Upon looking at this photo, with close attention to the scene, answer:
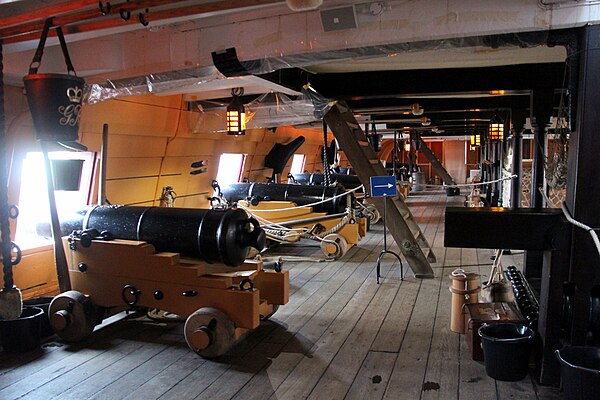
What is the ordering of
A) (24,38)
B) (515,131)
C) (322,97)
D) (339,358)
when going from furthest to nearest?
(515,131) → (322,97) → (339,358) → (24,38)

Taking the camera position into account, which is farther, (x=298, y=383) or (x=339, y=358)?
(x=339, y=358)

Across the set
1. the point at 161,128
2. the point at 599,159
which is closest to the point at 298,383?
the point at 599,159

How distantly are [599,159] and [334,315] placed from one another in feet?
7.52

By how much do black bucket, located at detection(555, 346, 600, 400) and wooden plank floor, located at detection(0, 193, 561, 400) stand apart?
0.36 m

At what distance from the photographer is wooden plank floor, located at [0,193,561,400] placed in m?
2.90

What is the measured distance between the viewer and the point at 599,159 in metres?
2.65

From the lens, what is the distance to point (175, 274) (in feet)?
11.8

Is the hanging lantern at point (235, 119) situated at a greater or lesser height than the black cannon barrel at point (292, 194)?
greater

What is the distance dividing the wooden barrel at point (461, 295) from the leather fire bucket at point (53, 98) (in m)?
2.74

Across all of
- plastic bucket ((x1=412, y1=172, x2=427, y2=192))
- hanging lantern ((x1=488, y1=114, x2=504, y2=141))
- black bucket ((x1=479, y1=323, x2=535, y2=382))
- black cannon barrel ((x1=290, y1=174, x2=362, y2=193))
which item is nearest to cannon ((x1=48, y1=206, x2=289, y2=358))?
black bucket ((x1=479, y1=323, x2=535, y2=382))

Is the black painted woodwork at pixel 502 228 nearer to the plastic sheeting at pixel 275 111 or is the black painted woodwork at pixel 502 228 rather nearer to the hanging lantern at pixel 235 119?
the plastic sheeting at pixel 275 111

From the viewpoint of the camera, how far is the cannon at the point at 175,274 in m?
3.42

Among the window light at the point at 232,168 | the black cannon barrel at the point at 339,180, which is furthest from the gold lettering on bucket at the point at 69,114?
the black cannon barrel at the point at 339,180

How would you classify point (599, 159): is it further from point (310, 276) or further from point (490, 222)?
point (310, 276)
